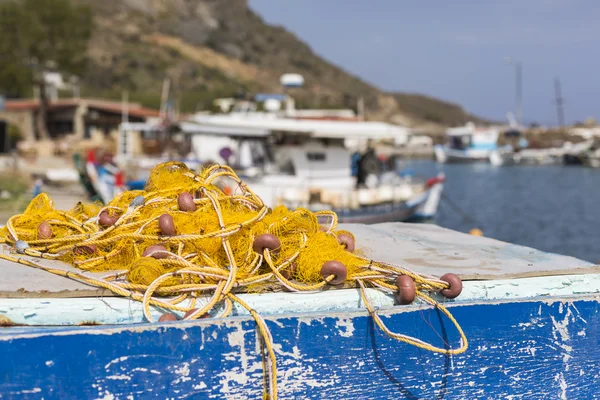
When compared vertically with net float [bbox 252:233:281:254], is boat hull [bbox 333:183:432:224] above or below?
below

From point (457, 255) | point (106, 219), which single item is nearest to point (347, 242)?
point (457, 255)

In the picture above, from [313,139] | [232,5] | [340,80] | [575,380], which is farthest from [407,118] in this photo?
[575,380]

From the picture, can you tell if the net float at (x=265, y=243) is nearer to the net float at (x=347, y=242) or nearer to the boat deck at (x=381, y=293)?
the boat deck at (x=381, y=293)

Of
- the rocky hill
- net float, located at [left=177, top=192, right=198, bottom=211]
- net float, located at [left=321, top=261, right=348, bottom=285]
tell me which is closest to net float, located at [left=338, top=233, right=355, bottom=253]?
net float, located at [left=321, top=261, right=348, bottom=285]

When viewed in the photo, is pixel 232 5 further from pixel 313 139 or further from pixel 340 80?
pixel 313 139

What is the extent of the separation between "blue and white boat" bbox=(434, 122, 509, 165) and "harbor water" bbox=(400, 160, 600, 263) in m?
23.5

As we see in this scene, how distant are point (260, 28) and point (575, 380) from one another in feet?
484

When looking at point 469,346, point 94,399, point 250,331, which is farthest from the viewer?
point 469,346

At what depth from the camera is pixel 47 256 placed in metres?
3.62

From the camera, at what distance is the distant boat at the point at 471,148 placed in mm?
78375

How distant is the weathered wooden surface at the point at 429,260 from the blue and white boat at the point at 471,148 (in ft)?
241

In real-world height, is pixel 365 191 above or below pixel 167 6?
below

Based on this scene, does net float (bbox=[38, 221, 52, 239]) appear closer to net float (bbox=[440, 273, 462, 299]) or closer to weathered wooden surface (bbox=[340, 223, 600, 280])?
weathered wooden surface (bbox=[340, 223, 600, 280])

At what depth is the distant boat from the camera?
78375 mm
